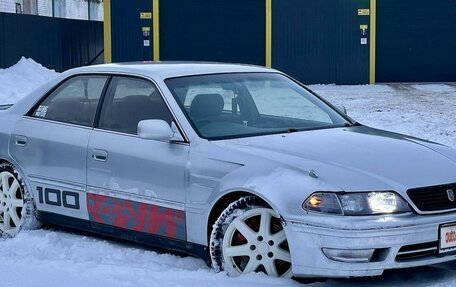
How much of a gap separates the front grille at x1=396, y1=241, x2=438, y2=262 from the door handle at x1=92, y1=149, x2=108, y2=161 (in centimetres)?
222

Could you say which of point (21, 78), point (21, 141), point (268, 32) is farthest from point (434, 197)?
point (268, 32)

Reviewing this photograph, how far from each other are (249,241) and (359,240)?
720 millimetres

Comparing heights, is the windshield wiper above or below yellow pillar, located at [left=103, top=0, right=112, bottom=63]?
below

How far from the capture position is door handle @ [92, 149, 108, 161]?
599 cm

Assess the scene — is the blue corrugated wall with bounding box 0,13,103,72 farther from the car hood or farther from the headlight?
the headlight

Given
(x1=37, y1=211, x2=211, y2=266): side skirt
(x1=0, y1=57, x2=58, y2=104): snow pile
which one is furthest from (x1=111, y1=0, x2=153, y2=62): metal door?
Answer: (x1=37, y1=211, x2=211, y2=266): side skirt

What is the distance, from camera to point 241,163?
17.1 feet

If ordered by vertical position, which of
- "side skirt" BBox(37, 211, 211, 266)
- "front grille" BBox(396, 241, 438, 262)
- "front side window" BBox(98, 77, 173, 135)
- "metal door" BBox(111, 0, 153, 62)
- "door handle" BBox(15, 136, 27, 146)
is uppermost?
"metal door" BBox(111, 0, 153, 62)

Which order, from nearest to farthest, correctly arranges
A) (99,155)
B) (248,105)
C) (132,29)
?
(99,155) < (248,105) < (132,29)

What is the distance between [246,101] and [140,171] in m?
1.04

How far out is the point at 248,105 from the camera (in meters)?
6.29

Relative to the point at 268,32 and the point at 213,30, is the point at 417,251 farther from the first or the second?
the point at 213,30

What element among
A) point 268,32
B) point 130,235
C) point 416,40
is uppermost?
point 268,32

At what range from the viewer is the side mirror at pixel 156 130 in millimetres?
5551
